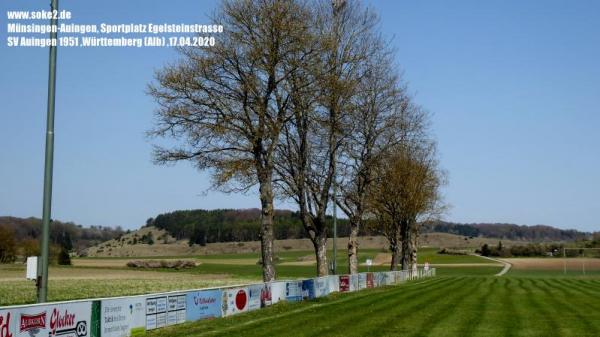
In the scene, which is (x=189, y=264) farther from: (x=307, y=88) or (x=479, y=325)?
(x=479, y=325)

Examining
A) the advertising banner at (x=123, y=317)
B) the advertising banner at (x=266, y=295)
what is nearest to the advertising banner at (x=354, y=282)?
the advertising banner at (x=266, y=295)

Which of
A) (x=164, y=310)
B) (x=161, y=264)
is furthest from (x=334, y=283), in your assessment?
(x=161, y=264)

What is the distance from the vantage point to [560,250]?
151500 millimetres

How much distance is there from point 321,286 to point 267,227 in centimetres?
605

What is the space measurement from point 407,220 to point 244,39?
3991cm

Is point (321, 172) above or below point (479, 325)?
above

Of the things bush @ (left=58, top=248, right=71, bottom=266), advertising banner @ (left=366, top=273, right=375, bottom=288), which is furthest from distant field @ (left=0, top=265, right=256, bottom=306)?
bush @ (left=58, top=248, right=71, bottom=266)

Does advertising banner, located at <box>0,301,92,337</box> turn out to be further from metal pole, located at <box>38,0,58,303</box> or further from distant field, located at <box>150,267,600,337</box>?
distant field, located at <box>150,267,600,337</box>

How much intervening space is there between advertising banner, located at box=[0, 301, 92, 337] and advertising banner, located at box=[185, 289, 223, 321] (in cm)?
593

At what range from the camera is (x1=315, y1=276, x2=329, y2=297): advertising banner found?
3553 cm

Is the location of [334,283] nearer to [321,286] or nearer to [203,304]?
[321,286]

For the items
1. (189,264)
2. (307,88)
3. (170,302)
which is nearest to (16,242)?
(189,264)

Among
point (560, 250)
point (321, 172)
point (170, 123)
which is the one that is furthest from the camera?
point (560, 250)

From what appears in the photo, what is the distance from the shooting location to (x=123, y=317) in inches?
691
